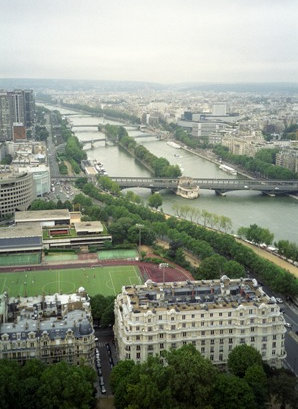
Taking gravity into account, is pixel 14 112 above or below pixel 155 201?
above

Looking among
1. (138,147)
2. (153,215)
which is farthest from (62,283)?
(138,147)

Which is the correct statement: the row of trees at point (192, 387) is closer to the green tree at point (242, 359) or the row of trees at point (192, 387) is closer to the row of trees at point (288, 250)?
the green tree at point (242, 359)

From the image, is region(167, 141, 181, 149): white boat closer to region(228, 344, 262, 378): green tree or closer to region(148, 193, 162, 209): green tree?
region(148, 193, 162, 209): green tree

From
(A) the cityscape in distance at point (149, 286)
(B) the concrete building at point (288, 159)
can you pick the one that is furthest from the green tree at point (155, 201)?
(B) the concrete building at point (288, 159)

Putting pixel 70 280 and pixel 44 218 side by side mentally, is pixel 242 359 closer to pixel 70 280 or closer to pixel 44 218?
pixel 70 280

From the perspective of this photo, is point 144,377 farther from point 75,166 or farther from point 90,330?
point 75,166

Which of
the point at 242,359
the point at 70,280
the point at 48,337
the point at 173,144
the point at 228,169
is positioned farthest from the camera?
the point at 173,144

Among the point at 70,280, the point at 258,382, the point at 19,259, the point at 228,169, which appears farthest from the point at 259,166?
the point at 258,382
